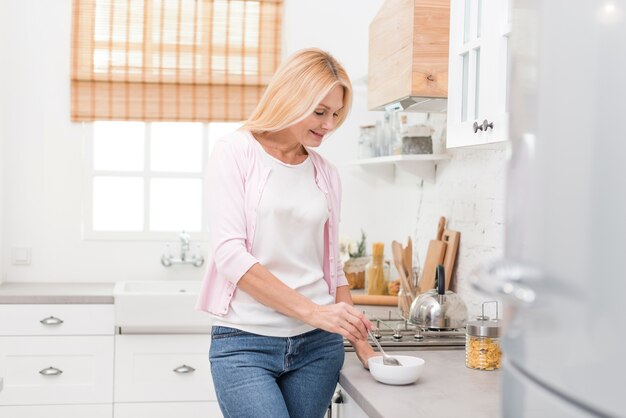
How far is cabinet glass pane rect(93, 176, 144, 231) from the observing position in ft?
13.3

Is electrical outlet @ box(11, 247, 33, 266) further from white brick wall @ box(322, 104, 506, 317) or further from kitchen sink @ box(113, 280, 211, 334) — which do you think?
white brick wall @ box(322, 104, 506, 317)

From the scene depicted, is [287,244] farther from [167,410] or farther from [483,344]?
[167,410]

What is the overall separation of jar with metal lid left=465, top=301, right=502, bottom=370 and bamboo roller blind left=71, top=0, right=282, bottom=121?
2.34 metres

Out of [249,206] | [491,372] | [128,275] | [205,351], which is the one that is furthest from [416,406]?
[128,275]

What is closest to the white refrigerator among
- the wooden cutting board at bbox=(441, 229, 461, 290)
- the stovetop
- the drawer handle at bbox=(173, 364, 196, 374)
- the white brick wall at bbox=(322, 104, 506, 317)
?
the white brick wall at bbox=(322, 104, 506, 317)

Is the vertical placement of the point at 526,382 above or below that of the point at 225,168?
below

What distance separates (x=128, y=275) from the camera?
13.1 feet

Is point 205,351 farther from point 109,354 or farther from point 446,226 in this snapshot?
point 446,226

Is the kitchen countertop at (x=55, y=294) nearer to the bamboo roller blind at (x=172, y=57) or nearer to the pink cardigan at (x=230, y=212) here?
the bamboo roller blind at (x=172, y=57)

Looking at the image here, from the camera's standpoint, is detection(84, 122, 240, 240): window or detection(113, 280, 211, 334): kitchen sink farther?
detection(84, 122, 240, 240): window

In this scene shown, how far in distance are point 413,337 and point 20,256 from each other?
235 centimetres

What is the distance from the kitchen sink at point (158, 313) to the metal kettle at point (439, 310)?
1227mm

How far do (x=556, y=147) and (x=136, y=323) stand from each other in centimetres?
282

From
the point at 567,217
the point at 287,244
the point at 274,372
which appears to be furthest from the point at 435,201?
the point at 567,217
